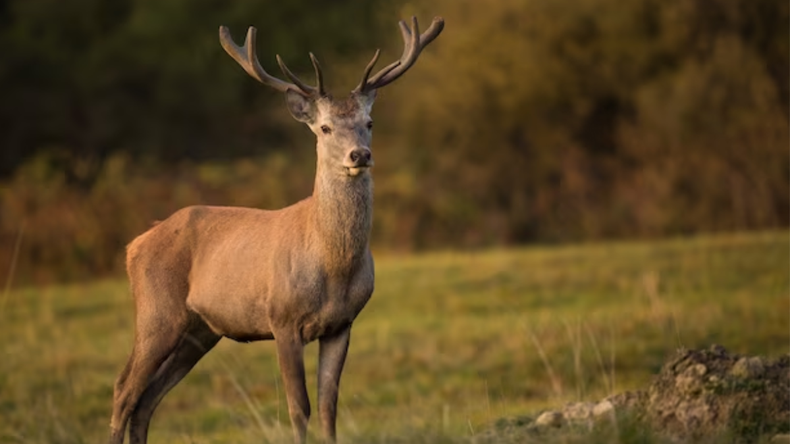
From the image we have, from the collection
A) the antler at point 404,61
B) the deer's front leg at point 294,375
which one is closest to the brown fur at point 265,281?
the deer's front leg at point 294,375

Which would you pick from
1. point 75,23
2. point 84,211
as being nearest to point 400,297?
point 84,211

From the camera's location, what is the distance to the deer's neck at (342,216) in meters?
8.08

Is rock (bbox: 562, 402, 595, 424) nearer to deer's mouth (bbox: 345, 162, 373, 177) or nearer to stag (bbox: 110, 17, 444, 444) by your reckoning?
stag (bbox: 110, 17, 444, 444)

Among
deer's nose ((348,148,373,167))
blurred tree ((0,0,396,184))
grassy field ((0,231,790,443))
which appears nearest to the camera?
deer's nose ((348,148,373,167))

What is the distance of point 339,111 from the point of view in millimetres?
8180

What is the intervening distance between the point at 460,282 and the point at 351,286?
12211 millimetres

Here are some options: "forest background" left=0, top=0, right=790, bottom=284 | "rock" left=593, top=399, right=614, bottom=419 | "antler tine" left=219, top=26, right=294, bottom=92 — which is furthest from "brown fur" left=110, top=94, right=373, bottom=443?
"forest background" left=0, top=0, right=790, bottom=284

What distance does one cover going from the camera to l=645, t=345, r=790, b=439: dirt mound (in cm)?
836

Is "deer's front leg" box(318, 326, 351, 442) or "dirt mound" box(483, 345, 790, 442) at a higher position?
"deer's front leg" box(318, 326, 351, 442)

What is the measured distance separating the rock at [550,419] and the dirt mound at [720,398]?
0.50 m

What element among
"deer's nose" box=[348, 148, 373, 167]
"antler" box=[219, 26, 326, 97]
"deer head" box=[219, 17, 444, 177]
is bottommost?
"deer's nose" box=[348, 148, 373, 167]

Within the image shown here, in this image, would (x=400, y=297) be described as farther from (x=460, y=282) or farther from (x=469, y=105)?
(x=469, y=105)

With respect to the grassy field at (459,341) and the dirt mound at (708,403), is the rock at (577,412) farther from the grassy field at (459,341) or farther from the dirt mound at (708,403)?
the grassy field at (459,341)

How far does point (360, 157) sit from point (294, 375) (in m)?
1.24
